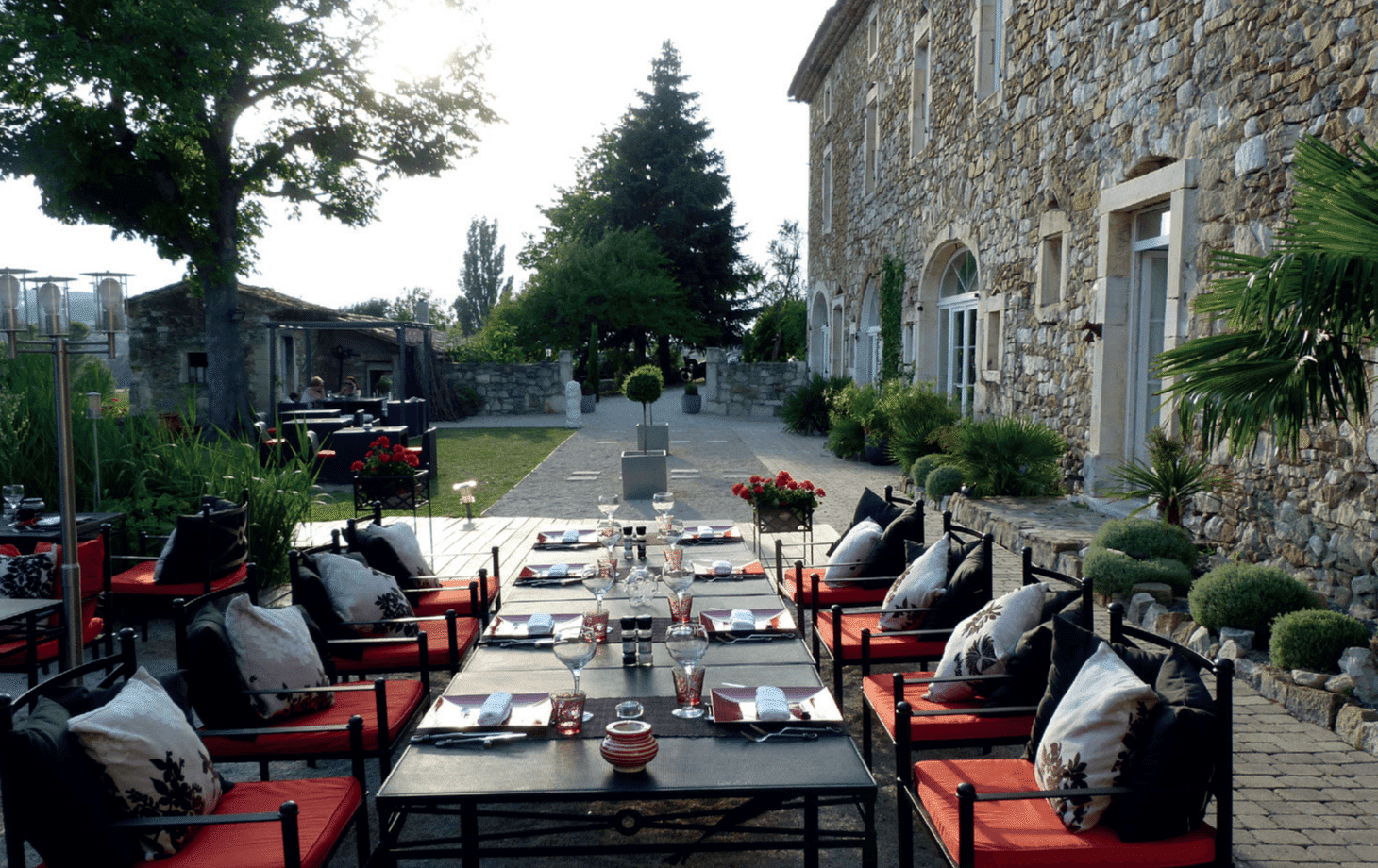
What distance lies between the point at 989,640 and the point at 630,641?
48.0 inches

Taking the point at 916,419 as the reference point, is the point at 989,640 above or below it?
below

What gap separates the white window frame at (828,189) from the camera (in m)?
19.3

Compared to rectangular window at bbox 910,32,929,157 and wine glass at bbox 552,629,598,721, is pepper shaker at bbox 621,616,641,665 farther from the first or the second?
rectangular window at bbox 910,32,929,157

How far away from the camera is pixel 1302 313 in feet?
10.3

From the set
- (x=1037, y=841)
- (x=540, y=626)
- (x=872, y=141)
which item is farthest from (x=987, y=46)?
(x=1037, y=841)

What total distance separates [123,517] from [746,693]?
Result: 194 inches

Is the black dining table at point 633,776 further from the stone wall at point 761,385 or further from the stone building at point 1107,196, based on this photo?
the stone wall at point 761,385

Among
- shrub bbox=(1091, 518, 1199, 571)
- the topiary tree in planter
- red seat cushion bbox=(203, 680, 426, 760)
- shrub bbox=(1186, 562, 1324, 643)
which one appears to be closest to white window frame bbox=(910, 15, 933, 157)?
the topiary tree in planter

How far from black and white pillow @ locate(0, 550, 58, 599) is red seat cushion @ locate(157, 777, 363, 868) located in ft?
7.81

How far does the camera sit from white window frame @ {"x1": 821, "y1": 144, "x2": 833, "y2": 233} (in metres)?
19.3

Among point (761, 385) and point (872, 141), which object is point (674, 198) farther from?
point (872, 141)

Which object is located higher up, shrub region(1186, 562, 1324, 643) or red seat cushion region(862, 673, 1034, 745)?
shrub region(1186, 562, 1324, 643)

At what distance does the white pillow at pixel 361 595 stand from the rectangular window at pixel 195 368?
22.4 metres

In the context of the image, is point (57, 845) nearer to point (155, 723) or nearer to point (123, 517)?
point (155, 723)
